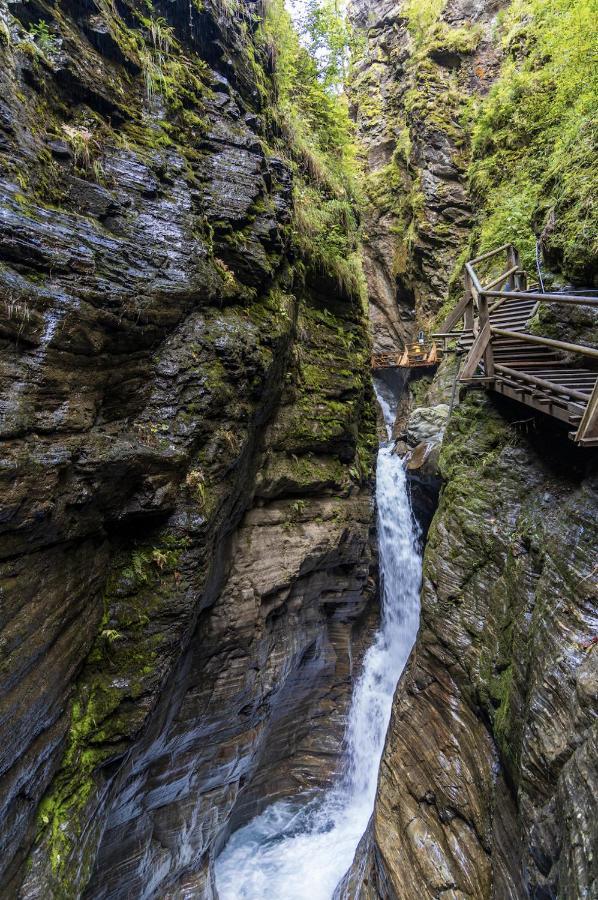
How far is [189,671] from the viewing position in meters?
5.82

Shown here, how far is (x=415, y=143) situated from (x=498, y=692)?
21.2 metres

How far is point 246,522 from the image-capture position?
6.98 m

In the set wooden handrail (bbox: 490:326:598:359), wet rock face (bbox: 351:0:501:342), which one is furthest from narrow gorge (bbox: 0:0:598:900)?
wet rock face (bbox: 351:0:501:342)

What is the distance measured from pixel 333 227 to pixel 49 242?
21.2 ft

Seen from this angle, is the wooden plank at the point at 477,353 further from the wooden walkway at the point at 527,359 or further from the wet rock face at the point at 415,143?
the wet rock face at the point at 415,143

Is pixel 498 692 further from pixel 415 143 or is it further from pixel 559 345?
pixel 415 143

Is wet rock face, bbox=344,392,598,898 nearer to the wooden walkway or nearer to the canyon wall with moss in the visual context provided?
the canyon wall with moss

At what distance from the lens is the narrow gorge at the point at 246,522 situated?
3664 millimetres

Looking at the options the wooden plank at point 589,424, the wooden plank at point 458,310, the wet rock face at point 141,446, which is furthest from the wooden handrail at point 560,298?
the wet rock face at point 141,446

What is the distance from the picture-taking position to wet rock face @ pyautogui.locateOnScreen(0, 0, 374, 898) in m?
3.58

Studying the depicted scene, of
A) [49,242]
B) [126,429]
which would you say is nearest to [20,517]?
[126,429]

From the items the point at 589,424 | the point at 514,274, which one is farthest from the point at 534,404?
the point at 514,274

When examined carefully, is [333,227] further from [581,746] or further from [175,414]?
[581,746]

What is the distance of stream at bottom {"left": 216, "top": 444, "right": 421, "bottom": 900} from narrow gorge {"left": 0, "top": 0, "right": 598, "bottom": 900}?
0.18 ft
